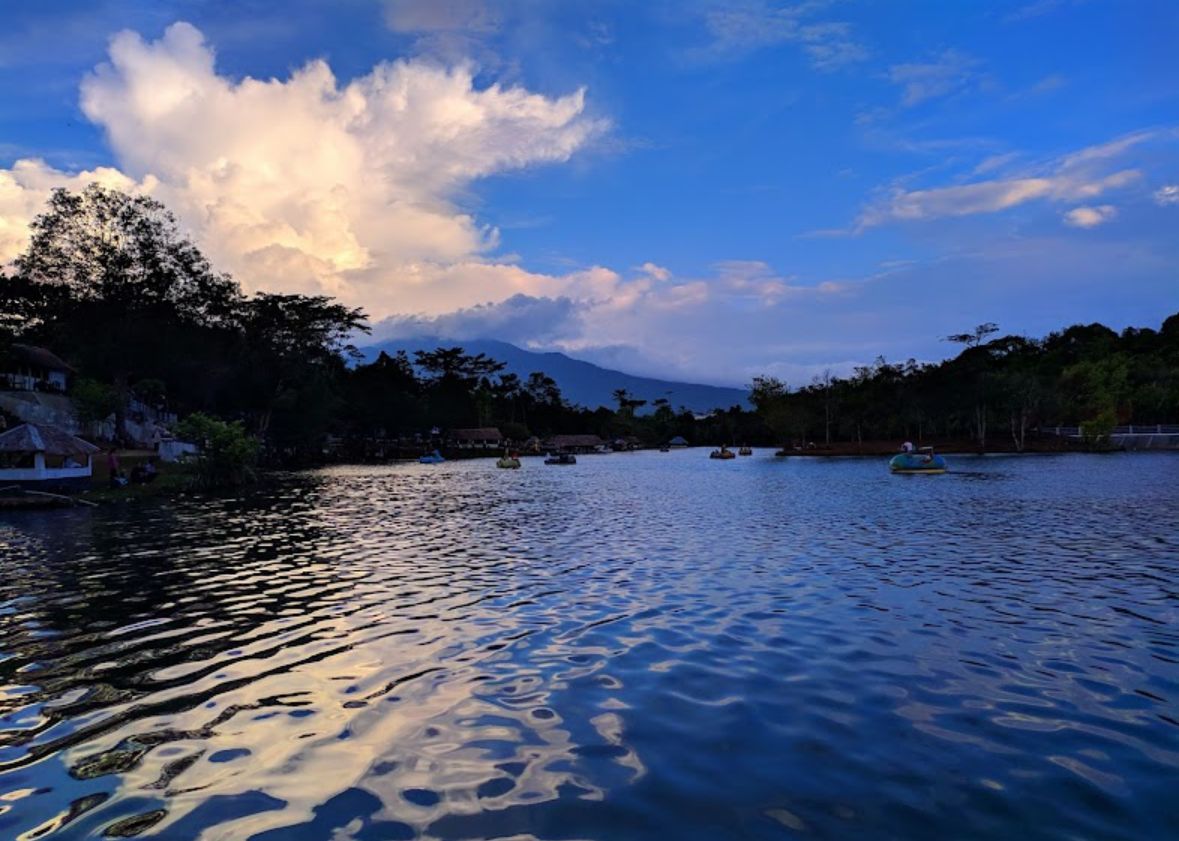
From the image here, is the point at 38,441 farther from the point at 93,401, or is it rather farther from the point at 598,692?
the point at 598,692

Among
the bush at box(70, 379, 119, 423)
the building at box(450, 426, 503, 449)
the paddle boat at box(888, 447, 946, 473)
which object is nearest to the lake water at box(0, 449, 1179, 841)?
the paddle boat at box(888, 447, 946, 473)

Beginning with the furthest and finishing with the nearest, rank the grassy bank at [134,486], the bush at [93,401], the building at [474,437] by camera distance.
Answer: the building at [474,437], the bush at [93,401], the grassy bank at [134,486]

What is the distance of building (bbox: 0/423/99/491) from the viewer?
37.8 m

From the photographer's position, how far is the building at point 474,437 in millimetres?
142625

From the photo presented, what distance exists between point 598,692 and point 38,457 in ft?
142

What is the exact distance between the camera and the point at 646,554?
69.2 ft

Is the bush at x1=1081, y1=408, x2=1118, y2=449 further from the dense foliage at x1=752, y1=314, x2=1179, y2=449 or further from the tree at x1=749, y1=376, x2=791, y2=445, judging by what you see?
the tree at x1=749, y1=376, x2=791, y2=445

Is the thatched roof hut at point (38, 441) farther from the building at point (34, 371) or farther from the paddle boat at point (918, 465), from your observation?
the paddle boat at point (918, 465)

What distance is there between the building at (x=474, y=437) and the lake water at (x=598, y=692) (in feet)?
397

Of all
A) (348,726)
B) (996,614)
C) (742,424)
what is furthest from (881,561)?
(742,424)

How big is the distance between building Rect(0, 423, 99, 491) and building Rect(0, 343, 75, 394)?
28869 millimetres

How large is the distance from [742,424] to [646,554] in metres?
166

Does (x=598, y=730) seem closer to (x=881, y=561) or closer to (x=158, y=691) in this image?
(x=158, y=691)

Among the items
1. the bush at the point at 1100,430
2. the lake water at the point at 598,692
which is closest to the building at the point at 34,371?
the lake water at the point at 598,692
